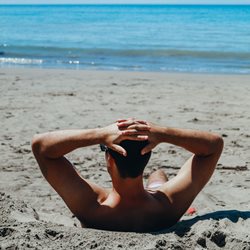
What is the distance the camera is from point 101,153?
20.0 feet

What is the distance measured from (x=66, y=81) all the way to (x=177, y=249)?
8.68m

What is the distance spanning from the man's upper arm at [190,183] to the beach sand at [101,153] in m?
0.14

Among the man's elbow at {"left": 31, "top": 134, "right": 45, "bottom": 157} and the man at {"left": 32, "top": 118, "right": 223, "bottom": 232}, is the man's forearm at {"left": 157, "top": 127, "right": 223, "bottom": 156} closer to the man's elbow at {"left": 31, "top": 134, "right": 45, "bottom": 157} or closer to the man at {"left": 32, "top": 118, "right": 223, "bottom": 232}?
the man at {"left": 32, "top": 118, "right": 223, "bottom": 232}

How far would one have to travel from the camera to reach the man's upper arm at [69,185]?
137 inches

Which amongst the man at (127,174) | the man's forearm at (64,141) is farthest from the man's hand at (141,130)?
the man's forearm at (64,141)

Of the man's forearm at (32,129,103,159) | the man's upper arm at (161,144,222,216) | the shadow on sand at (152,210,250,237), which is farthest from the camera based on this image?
the man's upper arm at (161,144,222,216)

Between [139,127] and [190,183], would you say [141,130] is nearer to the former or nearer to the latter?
[139,127]

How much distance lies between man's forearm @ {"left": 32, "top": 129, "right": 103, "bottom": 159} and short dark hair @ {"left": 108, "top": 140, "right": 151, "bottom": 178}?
142 mm

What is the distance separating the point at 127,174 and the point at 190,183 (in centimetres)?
54

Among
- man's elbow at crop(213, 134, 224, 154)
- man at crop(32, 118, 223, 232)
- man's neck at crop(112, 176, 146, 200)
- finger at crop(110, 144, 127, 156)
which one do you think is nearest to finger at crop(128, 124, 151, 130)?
man at crop(32, 118, 223, 232)

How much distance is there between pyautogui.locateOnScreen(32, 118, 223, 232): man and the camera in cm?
320

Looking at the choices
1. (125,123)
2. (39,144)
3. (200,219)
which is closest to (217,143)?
(200,219)

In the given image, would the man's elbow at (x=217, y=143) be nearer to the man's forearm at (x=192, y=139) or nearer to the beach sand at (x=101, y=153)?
the man's forearm at (x=192, y=139)

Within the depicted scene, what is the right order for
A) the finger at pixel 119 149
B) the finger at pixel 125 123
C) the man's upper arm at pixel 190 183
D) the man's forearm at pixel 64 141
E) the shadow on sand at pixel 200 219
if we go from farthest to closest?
the man's upper arm at pixel 190 183, the shadow on sand at pixel 200 219, the man's forearm at pixel 64 141, the finger at pixel 125 123, the finger at pixel 119 149
